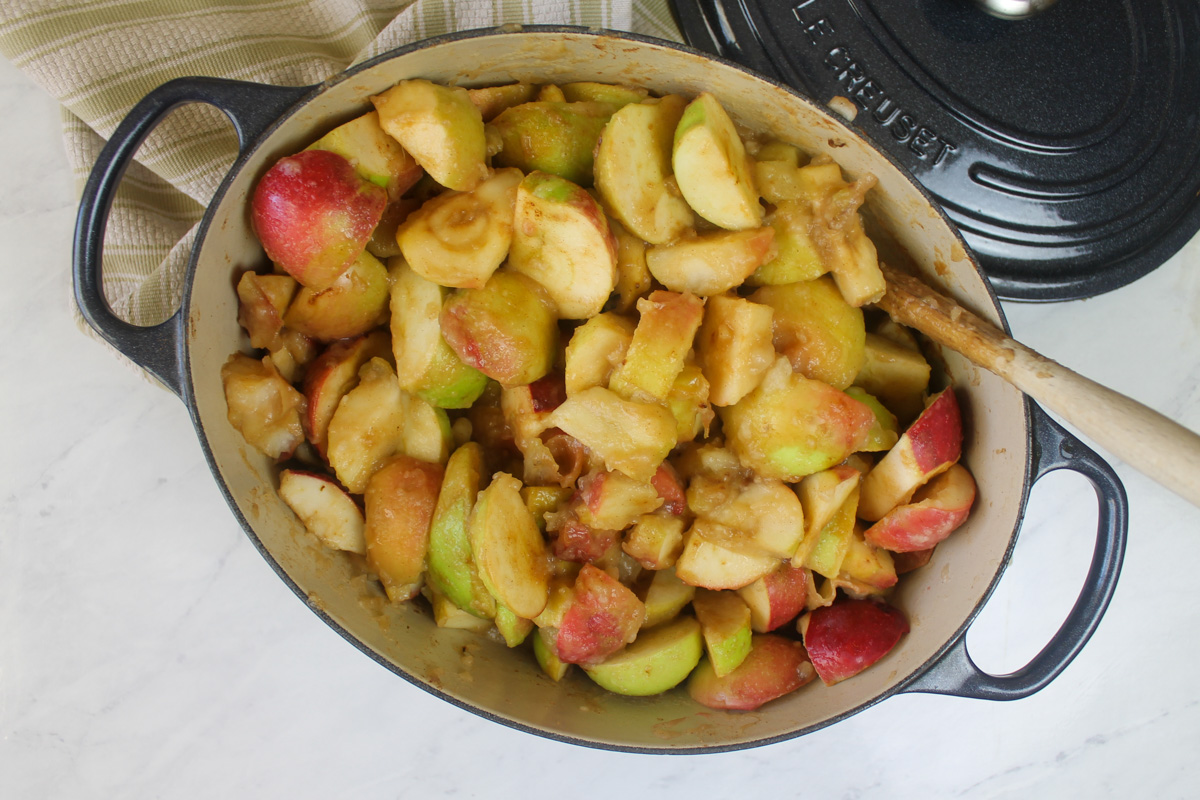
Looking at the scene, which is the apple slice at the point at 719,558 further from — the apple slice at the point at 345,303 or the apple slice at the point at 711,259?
the apple slice at the point at 345,303

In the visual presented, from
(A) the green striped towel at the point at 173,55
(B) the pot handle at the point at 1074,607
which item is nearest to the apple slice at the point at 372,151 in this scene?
(A) the green striped towel at the point at 173,55

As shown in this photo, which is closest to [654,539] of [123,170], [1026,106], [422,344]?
[422,344]

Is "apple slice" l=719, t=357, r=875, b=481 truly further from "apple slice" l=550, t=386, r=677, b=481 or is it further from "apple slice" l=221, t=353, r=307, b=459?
"apple slice" l=221, t=353, r=307, b=459

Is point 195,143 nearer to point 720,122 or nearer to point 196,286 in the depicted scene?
point 196,286

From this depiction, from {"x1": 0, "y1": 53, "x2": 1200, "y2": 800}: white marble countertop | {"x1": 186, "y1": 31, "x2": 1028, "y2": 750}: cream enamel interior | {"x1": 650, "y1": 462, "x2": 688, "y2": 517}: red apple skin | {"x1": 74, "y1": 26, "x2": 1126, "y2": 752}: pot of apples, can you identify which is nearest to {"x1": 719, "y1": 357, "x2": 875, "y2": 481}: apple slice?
{"x1": 74, "y1": 26, "x2": 1126, "y2": 752}: pot of apples

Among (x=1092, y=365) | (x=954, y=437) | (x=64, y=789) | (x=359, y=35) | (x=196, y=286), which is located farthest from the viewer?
(x=1092, y=365)

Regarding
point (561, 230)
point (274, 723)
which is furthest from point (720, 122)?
point (274, 723)
